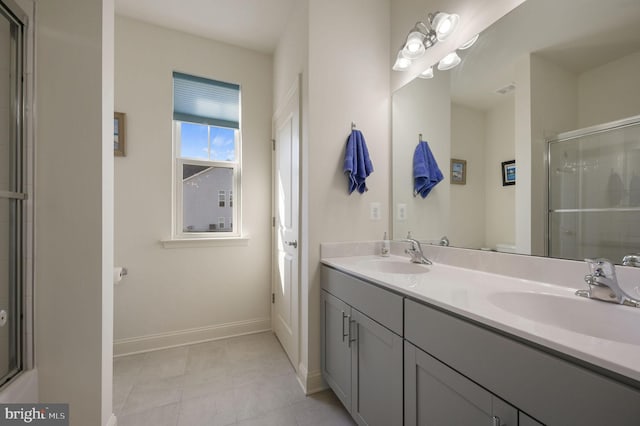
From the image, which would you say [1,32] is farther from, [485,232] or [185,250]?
[485,232]

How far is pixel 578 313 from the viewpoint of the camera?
812 millimetres

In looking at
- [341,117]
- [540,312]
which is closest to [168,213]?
[341,117]

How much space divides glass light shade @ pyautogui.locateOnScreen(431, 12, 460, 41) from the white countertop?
4.23ft

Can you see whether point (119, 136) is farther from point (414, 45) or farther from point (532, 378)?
point (532, 378)

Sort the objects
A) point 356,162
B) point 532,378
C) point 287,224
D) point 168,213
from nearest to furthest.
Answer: point 532,378 < point 356,162 < point 287,224 < point 168,213

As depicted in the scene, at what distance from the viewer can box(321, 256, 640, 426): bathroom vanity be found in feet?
1.66

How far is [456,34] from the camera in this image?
1.39 meters

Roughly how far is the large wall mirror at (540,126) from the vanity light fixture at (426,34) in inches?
6.7

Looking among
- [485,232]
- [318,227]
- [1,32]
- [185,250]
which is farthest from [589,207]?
[185,250]

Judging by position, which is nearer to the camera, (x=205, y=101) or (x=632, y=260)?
(x=632, y=260)

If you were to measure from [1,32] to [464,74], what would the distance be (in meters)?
2.16

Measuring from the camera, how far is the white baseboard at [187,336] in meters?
2.10

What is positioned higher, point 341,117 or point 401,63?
point 401,63

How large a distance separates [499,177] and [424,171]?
470 mm
